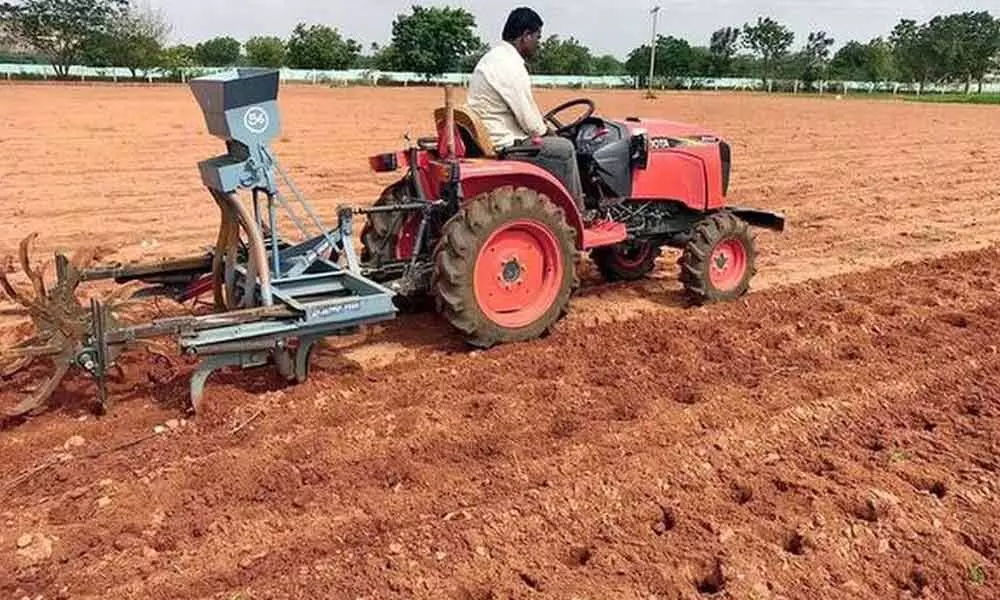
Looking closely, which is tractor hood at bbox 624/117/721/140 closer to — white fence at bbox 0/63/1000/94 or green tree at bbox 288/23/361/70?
white fence at bbox 0/63/1000/94

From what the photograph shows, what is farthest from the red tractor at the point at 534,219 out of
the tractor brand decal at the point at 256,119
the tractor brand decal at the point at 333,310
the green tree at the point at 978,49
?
the green tree at the point at 978,49

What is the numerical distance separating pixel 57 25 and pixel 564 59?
4825 cm

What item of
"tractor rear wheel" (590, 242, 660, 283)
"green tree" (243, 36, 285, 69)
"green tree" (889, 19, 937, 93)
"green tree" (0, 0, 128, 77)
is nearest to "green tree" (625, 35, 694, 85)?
"green tree" (889, 19, 937, 93)

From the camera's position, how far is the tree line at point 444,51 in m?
72.9

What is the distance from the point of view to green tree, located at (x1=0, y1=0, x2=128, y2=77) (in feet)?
239

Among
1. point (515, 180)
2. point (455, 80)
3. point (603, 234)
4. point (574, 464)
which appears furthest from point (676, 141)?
point (455, 80)

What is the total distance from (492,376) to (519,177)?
1229 mm

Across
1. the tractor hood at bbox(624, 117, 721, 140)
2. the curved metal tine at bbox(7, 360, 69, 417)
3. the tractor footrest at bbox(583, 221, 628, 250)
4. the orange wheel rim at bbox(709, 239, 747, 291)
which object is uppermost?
the tractor hood at bbox(624, 117, 721, 140)

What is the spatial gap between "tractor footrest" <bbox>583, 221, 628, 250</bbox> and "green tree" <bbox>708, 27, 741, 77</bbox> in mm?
89054

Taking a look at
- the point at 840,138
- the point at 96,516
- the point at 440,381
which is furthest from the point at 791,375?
the point at 840,138

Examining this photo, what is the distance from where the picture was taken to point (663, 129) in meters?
6.29

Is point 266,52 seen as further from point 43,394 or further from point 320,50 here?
point 43,394

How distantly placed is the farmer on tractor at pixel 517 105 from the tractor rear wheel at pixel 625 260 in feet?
4.16

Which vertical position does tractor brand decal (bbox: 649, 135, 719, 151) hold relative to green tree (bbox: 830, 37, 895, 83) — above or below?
below
